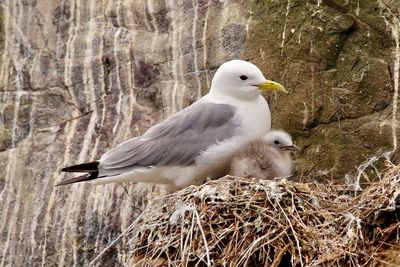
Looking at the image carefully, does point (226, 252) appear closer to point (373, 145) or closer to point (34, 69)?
point (373, 145)

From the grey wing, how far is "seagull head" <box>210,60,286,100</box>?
9 centimetres

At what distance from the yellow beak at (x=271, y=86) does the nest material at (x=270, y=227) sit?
50cm

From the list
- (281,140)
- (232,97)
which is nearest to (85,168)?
(232,97)

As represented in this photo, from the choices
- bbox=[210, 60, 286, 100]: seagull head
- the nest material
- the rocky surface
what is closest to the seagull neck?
bbox=[210, 60, 286, 100]: seagull head

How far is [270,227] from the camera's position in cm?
412

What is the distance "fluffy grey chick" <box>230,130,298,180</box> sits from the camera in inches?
178

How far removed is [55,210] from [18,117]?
19.8 inches

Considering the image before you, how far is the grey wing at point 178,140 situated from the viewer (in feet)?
15.2

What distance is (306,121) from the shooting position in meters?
5.00

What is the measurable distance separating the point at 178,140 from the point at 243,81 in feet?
1.19

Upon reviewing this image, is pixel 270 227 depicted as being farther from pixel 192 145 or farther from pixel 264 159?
pixel 192 145

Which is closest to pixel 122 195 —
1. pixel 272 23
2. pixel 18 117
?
pixel 18 117

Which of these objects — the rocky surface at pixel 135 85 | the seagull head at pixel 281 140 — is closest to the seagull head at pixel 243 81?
the seagull head at pixel 281 140

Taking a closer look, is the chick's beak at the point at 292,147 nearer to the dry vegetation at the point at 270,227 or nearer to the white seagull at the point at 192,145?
the white seagull at the point at 192,145
